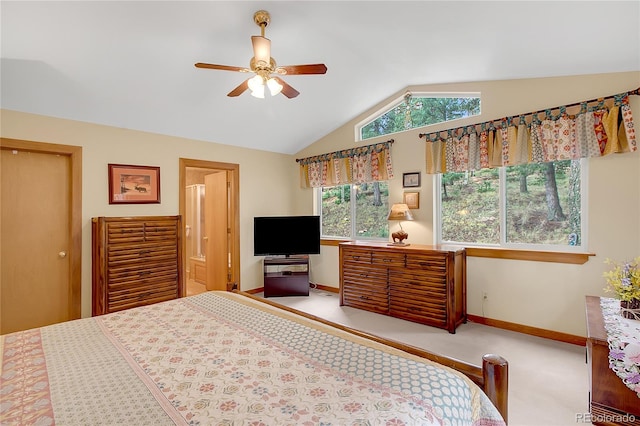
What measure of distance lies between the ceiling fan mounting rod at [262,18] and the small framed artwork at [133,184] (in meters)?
2.37

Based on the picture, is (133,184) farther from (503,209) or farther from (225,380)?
(503,209)

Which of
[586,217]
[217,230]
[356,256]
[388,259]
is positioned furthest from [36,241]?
[586,217]

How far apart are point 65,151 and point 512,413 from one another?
15.4ft

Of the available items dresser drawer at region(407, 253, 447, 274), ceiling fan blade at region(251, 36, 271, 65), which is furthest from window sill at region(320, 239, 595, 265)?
ceiling fan blade at region(251, 36, 271, 65)

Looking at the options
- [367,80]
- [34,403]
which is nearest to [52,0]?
[34,403]

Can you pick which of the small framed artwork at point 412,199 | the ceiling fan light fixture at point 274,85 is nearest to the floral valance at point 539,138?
the small framed artwork at point 412,199

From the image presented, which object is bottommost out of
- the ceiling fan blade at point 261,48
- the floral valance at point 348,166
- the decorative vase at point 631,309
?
the decorative vase at point 631,309

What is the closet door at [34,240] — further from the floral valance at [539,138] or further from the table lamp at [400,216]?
the floral valance at [539,138]

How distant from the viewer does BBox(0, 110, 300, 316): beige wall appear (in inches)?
123

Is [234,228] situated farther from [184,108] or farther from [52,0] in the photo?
[52,0]

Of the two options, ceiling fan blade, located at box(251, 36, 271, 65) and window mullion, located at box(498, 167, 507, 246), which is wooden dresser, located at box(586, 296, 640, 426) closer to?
window mullion, located at box(498, 167, 507, 246)

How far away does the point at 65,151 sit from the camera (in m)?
3.18

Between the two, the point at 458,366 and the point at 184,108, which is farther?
the point at 184,108

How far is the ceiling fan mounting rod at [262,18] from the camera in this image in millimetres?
2346
